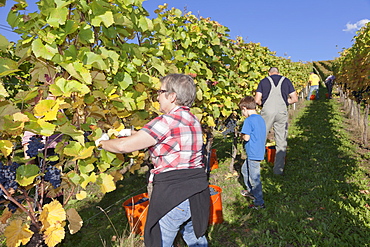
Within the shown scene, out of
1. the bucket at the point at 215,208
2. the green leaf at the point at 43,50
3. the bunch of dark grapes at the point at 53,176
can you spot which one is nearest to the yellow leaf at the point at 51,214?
the bunch of dark grapes at the point at 53,176

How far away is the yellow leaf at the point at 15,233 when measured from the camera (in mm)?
1578

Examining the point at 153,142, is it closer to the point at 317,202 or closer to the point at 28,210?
the point at 28,210

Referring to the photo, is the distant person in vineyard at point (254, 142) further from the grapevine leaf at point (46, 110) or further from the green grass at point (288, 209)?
the grapevine leaf at point (46, 110)

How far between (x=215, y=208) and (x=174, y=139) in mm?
2094

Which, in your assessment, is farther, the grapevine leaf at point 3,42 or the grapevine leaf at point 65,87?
the grapevine leaf at point 65,87

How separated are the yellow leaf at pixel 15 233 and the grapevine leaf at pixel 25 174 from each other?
9.7 inches

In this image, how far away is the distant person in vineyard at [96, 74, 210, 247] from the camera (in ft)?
5.82

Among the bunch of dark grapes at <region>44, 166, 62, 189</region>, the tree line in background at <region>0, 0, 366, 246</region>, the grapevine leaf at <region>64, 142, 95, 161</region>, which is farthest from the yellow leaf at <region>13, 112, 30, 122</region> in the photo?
the bunch of dark grapes at <region>44, 166, 62, 189</region>

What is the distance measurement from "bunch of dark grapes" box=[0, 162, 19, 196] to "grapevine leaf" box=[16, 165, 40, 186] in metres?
0.05

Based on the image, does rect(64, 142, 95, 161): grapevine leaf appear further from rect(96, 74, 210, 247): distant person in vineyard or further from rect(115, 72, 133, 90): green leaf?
rect(115, 72, 133, 90): green leaf

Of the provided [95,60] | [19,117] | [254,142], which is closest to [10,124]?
[19,117]

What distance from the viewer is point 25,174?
1582 millimetres

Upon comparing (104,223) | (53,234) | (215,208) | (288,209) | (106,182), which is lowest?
(104,223)

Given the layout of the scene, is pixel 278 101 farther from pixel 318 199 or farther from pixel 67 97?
pixel 67 97
